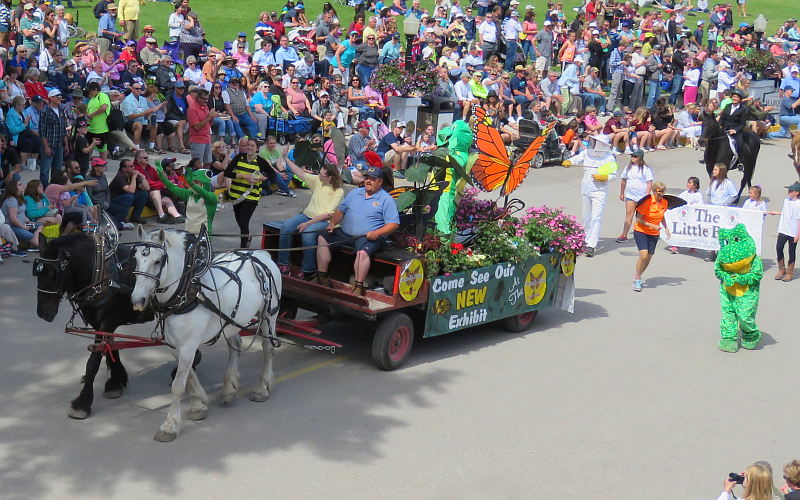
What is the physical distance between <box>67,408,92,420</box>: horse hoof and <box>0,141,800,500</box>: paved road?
0.23 feet

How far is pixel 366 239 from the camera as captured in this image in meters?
11.1

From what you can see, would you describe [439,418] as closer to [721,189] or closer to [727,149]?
[721,189]

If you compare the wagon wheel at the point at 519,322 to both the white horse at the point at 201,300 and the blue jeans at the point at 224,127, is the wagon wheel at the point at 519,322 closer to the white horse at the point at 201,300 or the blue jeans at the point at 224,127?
the white horse at the point at 201,300

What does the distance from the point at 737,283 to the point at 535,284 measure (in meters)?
2.36

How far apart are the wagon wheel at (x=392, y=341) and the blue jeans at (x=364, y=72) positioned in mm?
15176

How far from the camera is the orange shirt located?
49.5 ft

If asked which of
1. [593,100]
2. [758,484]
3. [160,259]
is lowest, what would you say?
[758,484]

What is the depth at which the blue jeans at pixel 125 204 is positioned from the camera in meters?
16.1

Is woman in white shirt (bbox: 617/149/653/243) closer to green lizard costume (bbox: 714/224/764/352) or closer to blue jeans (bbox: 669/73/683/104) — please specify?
green lizard costume (bbox: 714/224/764/352)

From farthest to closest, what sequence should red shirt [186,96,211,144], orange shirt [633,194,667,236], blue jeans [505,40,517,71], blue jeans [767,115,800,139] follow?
blue jeans [505,40,517,71] < blue jeans [767,115,800,139] < red shirt [186,96,211,144] < orange shirt [633,194,667,236]

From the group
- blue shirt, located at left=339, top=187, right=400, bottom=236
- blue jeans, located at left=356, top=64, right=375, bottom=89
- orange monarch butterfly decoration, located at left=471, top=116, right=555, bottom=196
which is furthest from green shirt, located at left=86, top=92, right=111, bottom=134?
blue shirt, located at left=339, top=187, right=400, bottom=236

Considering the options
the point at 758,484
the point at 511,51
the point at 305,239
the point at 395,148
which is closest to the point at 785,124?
the point at 511,51

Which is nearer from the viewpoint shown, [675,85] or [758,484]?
[758,484]

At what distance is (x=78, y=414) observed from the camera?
31.6 ft
